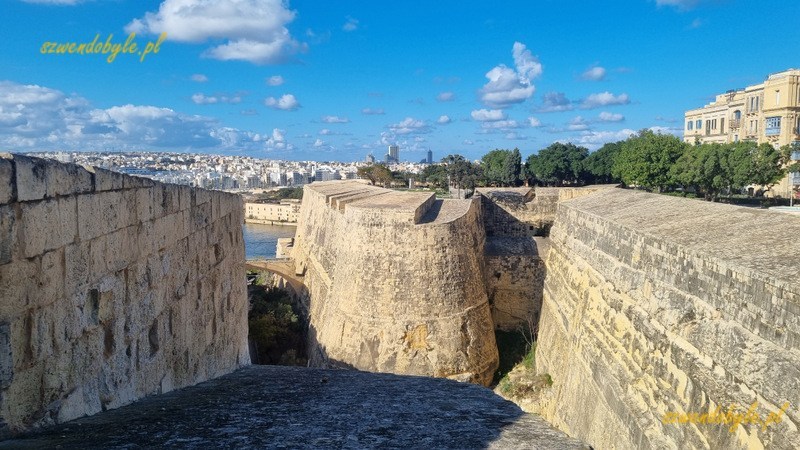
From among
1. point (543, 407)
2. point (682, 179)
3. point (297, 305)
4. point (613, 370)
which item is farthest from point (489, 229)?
point (613, 370)

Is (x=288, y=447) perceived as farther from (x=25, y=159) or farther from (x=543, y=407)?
(x=543, y=407)

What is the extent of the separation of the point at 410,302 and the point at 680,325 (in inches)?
344

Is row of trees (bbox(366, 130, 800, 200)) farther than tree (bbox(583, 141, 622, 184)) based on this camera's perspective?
No

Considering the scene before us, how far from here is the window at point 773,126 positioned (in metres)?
33.0

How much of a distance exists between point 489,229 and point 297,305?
29.5 ft

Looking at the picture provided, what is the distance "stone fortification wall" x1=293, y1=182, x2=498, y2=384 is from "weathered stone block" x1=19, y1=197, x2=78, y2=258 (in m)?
10.9

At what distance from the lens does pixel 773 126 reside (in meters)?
33.3

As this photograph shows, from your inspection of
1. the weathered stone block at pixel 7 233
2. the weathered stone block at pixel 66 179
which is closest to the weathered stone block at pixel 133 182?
the weathered stone block at pixel 66 179

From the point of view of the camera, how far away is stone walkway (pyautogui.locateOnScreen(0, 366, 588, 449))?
311 cm

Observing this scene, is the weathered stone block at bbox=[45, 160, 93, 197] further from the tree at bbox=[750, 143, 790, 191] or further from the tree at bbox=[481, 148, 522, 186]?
the tree at bbox=[481, 148, 522, 186]

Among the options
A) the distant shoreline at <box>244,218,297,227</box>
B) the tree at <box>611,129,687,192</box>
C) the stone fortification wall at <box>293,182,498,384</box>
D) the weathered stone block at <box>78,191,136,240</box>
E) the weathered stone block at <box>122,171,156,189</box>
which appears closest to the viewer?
the weathered stone block at <box>78,191,136,240</box>

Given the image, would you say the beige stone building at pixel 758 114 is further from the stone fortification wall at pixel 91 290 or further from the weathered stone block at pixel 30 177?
the weathered stone block at pixel 30 177

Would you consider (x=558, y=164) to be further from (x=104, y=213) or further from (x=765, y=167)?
(x=104, y=213)

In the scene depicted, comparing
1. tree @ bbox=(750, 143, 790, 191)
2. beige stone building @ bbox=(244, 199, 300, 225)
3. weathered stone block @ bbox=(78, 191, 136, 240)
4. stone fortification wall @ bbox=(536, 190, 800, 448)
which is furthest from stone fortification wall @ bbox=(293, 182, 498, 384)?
beige stone building @ bbox=(244, 199, 300, 225)
